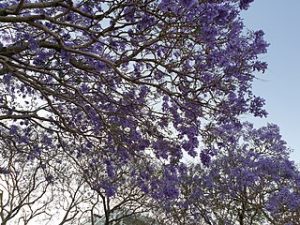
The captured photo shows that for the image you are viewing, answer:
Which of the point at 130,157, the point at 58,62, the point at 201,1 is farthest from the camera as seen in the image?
the point at 130,157

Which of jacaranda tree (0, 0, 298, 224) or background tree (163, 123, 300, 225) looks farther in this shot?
background tree (163, 123, 300, 225)

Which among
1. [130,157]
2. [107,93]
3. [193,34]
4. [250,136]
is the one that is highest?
[250,136]

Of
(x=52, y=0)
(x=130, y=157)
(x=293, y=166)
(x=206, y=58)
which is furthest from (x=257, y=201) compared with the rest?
(x=52, y=0)

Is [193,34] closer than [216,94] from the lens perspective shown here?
Yes

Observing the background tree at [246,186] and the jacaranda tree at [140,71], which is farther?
the background tree at [246,186]

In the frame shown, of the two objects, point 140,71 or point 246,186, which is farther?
point 246,186

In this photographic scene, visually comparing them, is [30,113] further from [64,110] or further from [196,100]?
[196,100]

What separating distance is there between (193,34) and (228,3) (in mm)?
565

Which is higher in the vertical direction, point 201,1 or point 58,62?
point 58,62

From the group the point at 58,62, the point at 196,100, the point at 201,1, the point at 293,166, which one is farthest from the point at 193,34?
the point at 293,166

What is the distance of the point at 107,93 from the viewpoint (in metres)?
6.49

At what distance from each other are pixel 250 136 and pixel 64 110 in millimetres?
8190

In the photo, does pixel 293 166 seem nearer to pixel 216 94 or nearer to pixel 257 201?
pixel 257 201

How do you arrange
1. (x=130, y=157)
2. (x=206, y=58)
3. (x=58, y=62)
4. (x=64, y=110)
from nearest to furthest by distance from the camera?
1. (x=206, y=58)
2. (x=58, y=62)
3. (x=130, y=157)
4. (x=64, y=110)
